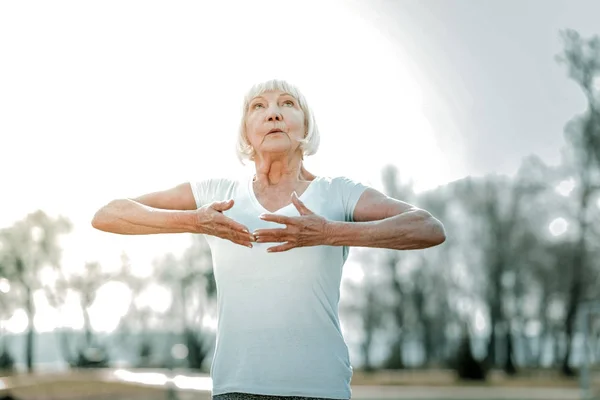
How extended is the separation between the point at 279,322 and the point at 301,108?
70 centimetres

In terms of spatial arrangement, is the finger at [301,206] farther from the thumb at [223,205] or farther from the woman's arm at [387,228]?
the thumb at [223,205]

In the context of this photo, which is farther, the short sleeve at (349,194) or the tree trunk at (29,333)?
the tree trunk at (29,333)

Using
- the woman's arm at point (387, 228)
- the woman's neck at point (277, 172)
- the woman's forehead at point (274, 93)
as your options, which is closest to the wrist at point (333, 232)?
the woman's arm at point (387, 228)

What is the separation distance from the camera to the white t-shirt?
221 cm

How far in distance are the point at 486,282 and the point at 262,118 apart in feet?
91.0

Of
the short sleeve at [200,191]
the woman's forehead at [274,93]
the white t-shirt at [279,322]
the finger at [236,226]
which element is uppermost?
the woman's forehead at [274,93]

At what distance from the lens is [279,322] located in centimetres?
224

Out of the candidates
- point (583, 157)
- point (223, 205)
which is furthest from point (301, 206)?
point (583, 157)

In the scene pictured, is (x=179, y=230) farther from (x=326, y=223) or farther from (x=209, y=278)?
(x=209, y=278)

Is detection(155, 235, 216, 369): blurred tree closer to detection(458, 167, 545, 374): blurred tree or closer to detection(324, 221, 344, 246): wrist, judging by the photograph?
detection(458, 167, 545, 374): blurred tree

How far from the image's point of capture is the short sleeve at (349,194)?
2.40m

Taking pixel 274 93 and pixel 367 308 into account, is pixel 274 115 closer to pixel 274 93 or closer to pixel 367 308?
pixel 274 93

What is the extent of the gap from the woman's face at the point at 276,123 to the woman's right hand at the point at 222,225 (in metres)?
0.32

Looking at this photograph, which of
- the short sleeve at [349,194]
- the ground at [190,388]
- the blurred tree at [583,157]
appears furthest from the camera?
the blurred tree at [583,157]
